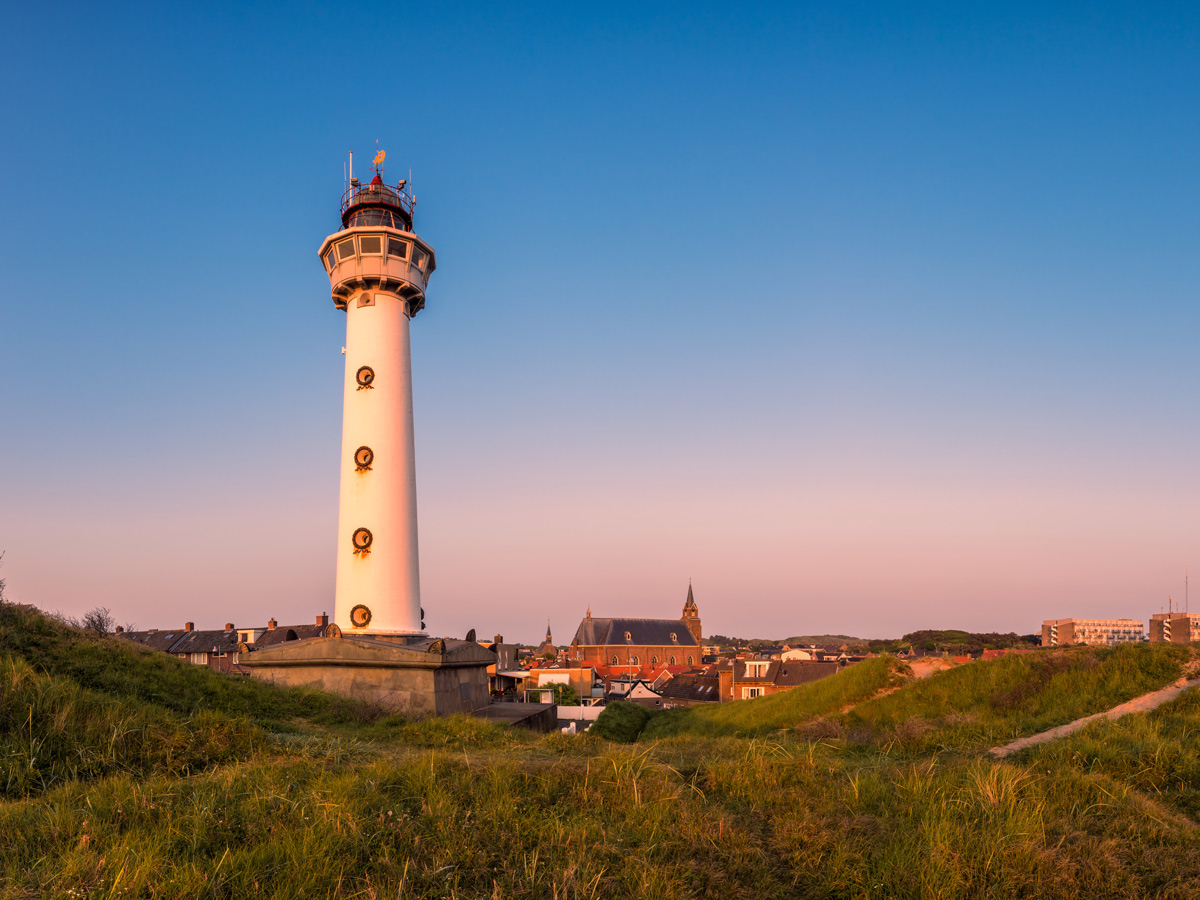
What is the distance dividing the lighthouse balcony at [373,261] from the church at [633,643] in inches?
3548

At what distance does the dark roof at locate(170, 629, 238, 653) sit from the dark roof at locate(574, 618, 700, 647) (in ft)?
190

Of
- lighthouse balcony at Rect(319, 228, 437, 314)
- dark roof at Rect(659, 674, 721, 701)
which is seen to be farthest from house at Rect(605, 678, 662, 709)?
lighthouse balcony at Rect(319, 228, 437, 314)

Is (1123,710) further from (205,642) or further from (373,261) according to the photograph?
(205,642)

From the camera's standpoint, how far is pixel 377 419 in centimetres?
→ 2489

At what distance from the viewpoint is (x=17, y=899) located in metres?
4.60

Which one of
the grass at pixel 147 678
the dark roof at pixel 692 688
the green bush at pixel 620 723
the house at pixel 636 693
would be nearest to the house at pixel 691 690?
the dark roof at pixel 692 688

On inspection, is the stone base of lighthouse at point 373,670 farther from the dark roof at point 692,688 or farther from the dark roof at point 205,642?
the dark roof at point 692,688

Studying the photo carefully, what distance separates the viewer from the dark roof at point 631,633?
109062 mm

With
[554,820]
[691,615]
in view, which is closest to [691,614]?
[691,615]

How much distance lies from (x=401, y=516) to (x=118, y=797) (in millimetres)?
18545

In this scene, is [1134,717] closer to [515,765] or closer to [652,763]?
[652,763]

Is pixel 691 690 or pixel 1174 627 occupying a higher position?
pixel 1174 627

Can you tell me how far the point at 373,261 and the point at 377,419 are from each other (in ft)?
20.1

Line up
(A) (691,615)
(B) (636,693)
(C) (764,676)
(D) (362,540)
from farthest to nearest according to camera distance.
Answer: (A) (691,615) → (B) (636,693) → (C) (764,676) → (D) (362,540)
